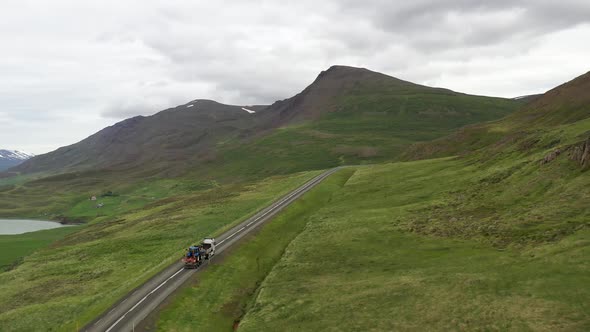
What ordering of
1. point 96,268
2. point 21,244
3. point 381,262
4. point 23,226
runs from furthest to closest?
1. point 23,226
2. point 21,244
3. point 96,268
4. point 381,262

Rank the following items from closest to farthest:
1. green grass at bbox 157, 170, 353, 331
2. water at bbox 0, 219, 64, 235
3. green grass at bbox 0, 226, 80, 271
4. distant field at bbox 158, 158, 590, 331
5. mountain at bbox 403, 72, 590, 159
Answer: distant field at bbox 158, 158, 590, 331 → green grass at bbox 157, 170, 353, 331 → green grass at bbox 0, 226, 80, 271 → mountain at bbox 403, 72, 590, 159 → water at bbox 0, 219, 64, 235

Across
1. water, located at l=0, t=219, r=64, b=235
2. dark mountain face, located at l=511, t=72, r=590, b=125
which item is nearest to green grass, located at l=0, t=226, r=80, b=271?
water, located at l=0, t=219, r=64, b=235

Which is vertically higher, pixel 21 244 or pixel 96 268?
pixel 96 268

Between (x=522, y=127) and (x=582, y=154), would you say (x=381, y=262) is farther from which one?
(x=522, y=127)

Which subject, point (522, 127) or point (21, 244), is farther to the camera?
point (522, 127)

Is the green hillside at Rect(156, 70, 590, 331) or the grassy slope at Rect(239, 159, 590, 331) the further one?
the green hillside at Rect(156, 70, 590, 331)

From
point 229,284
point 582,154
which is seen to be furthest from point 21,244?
point 582,154

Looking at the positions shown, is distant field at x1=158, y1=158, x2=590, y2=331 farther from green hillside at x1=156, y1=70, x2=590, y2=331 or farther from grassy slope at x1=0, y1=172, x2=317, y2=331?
grassy slope at x1=0, y1=172, x2=317, y2=331
